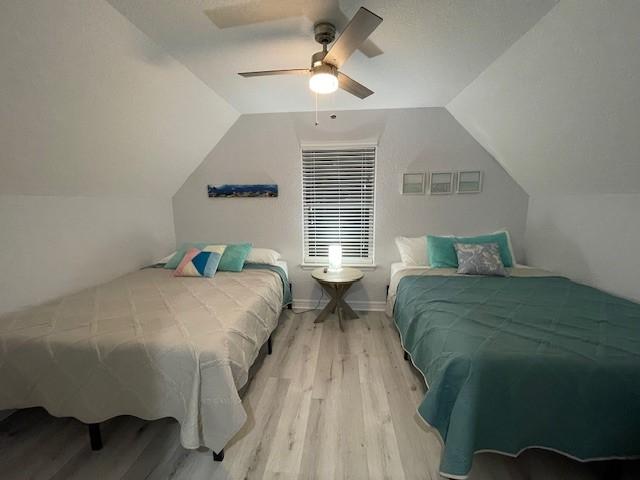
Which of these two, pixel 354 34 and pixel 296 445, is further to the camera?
pixel 296 445

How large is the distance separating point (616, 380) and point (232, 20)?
8.40ft

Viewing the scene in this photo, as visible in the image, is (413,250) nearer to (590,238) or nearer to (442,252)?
(442,252)

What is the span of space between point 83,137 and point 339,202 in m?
2.28

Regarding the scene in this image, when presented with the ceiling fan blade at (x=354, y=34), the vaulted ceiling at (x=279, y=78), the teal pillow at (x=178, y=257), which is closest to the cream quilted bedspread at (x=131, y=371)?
the vaulted ceiling at (x=279, y=78)

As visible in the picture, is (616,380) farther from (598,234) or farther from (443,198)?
(443,198)

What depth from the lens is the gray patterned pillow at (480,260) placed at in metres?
2.38

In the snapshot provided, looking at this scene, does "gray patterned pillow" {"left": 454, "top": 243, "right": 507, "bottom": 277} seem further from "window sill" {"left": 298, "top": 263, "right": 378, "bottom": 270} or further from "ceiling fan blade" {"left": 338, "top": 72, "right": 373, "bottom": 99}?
"ceiling fan blade" {"left": 338, "top": 72, "right": 373, "bottom": 99}

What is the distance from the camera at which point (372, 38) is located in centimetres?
160

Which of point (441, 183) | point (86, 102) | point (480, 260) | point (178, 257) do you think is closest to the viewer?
point (86, 102)

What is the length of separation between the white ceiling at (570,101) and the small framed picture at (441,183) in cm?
49

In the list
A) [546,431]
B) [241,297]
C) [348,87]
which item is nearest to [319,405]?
[241,297]

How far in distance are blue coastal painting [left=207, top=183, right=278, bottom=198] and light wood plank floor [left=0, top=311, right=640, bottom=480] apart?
1935mm

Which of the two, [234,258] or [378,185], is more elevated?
[378,185]

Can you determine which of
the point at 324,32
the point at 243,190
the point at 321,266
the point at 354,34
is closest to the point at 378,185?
the point at 321,266
